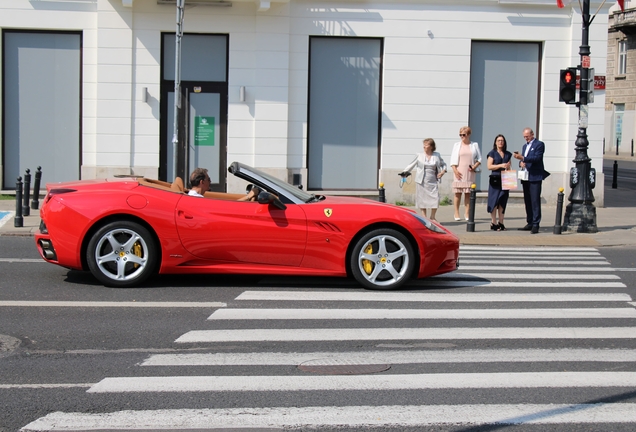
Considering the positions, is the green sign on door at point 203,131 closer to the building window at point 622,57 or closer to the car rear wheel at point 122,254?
the car rear wheel at point 122,254

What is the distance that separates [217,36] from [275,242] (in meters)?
12.4

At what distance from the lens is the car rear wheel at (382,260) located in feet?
30.5

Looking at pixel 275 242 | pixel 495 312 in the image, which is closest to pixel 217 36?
pixel 275 242

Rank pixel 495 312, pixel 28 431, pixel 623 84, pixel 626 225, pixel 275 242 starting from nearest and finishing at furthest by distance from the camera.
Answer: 1. pixel 28 431
2. pixel 495 312
3. pixel 275 242
4. pixel 626 225
5. pixel 623 84

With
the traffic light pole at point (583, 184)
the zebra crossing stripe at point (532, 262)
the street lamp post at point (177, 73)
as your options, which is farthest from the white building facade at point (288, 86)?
the zebra crossing stripe at point (532, 262)

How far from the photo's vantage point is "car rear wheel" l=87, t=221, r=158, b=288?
9.09 metres

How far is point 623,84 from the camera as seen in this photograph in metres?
56.8

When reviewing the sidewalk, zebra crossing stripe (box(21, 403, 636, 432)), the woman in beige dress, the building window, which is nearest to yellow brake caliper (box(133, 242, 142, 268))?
zebra crossing stripe (box(21, 403, 636, 432))

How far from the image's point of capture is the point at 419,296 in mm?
9180

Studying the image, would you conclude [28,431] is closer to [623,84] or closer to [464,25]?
[464,25]

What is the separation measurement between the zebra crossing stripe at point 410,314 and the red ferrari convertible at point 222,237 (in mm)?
1036

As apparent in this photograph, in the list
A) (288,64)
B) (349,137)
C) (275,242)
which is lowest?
(275,242)

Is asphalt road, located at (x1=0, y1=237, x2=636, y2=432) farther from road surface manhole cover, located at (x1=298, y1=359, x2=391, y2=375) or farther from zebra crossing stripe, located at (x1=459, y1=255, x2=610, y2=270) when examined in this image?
zebra crossing stripe, located at (x1=459, y1=255, x2=610, y2=270)

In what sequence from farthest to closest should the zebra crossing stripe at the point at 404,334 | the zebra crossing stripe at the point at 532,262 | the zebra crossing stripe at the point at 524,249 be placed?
1. the zebra crossing stripe at the point at 524,249
2. the zebra crossing stripe at the point at 532,262
3. the zebra crossing stripe at the point at 404,334
